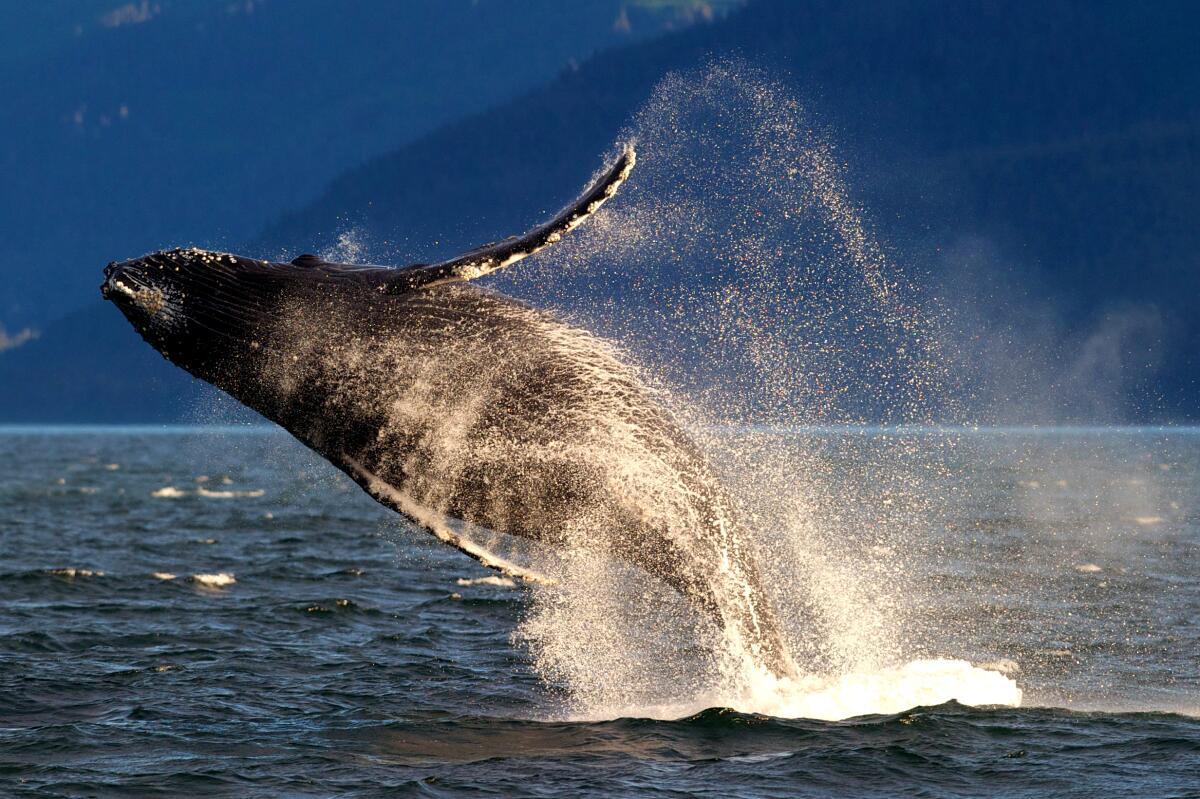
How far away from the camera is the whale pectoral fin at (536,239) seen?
33.6ft

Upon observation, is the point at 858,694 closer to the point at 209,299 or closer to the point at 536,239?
the point at 536,239

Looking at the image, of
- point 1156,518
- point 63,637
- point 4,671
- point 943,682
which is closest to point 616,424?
point 943,682

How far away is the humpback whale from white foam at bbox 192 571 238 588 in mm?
11330

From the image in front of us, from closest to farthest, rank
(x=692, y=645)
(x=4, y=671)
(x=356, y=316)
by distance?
(x=356, y=316)
(x=4, y=671)
(x=692, y=645)

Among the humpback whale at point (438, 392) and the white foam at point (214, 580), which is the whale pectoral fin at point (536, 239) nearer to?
the humpback whale at point (438, 392)

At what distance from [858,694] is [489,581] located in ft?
35.7

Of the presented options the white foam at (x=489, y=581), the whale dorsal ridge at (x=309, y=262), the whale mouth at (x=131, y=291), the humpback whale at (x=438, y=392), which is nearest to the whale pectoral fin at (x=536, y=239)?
the humpback whale at (x=438, y=392)

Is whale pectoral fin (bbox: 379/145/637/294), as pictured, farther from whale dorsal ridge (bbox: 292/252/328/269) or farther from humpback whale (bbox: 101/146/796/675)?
whale dorsal ridge (bbox: 292/252/328/269)

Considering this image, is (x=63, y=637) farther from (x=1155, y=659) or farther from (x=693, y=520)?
(x=1155, y=659)

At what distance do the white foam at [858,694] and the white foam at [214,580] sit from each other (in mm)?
10594

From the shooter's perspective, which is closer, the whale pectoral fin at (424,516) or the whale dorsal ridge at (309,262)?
the whale pectoral fin at (424,516)

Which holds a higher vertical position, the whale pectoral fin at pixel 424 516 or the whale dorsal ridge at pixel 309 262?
the whale dorsal ridge at pixel 309 262

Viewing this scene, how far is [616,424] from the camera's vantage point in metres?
11.6

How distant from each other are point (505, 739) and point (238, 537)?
2029 centimetres
